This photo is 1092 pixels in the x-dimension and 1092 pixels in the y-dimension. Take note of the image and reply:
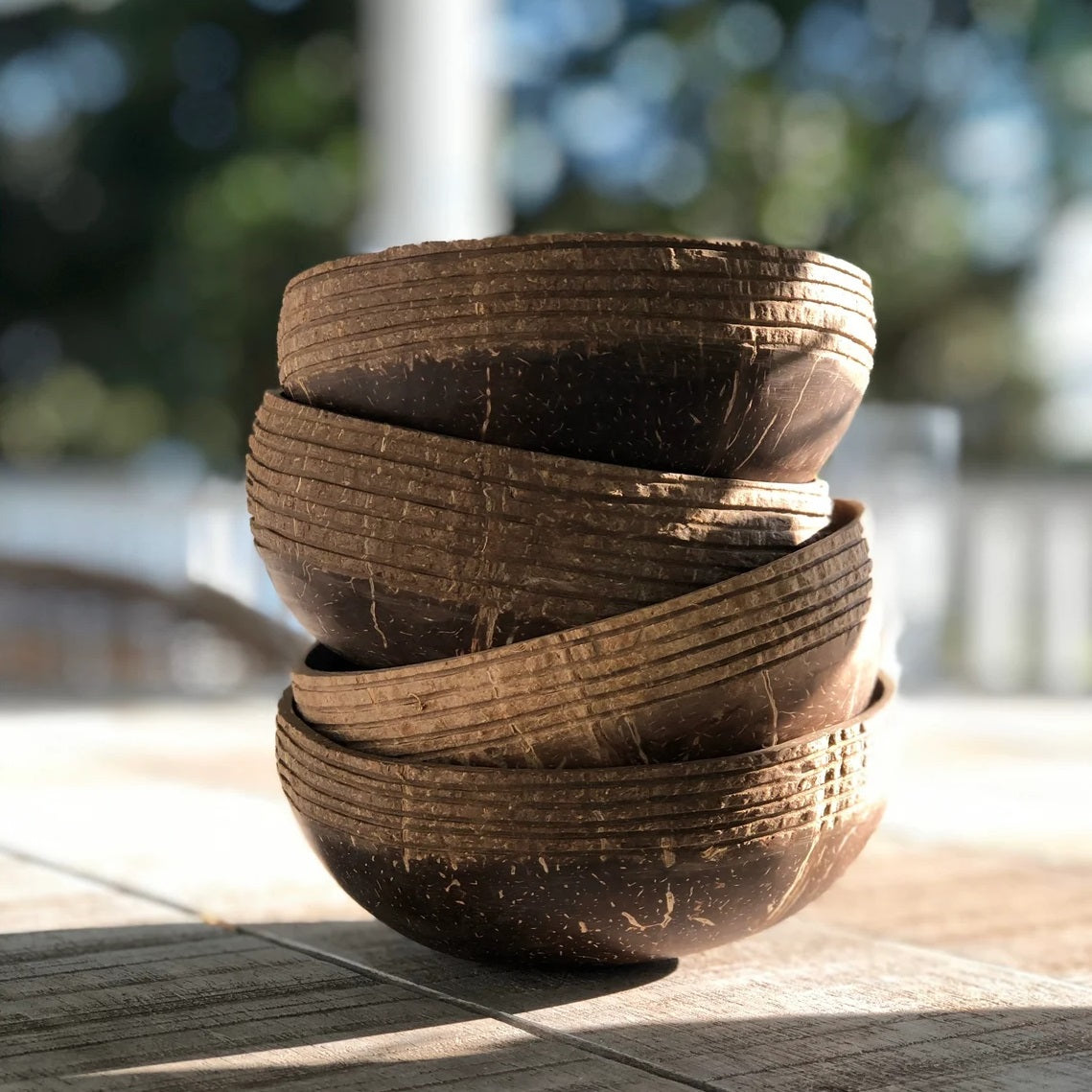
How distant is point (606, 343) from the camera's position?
115 cm

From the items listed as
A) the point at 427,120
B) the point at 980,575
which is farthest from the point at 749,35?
the point at 427,120

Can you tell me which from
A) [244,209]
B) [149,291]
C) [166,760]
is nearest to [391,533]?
[166,760]

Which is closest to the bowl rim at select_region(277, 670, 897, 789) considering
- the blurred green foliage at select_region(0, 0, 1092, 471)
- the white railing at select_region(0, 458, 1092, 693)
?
the white railing at select_region(0, 458, 1092, 693)

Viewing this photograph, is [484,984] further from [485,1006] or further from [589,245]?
[589,245]

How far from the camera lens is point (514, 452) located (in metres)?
1.15

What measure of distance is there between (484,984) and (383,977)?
0.31ft

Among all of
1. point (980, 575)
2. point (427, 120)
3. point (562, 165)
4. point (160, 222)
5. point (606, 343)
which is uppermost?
point (562, 165)

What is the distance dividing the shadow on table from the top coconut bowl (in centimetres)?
43

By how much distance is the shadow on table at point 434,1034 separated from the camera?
1.07 meters

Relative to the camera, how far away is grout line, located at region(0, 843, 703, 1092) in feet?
3.60

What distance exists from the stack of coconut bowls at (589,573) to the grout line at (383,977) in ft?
0.23

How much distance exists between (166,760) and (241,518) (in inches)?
111

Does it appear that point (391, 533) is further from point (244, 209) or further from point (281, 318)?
point (244, 209)

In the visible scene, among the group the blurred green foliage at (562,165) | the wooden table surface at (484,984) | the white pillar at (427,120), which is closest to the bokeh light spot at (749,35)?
the blurred green foliage at (562,165)
